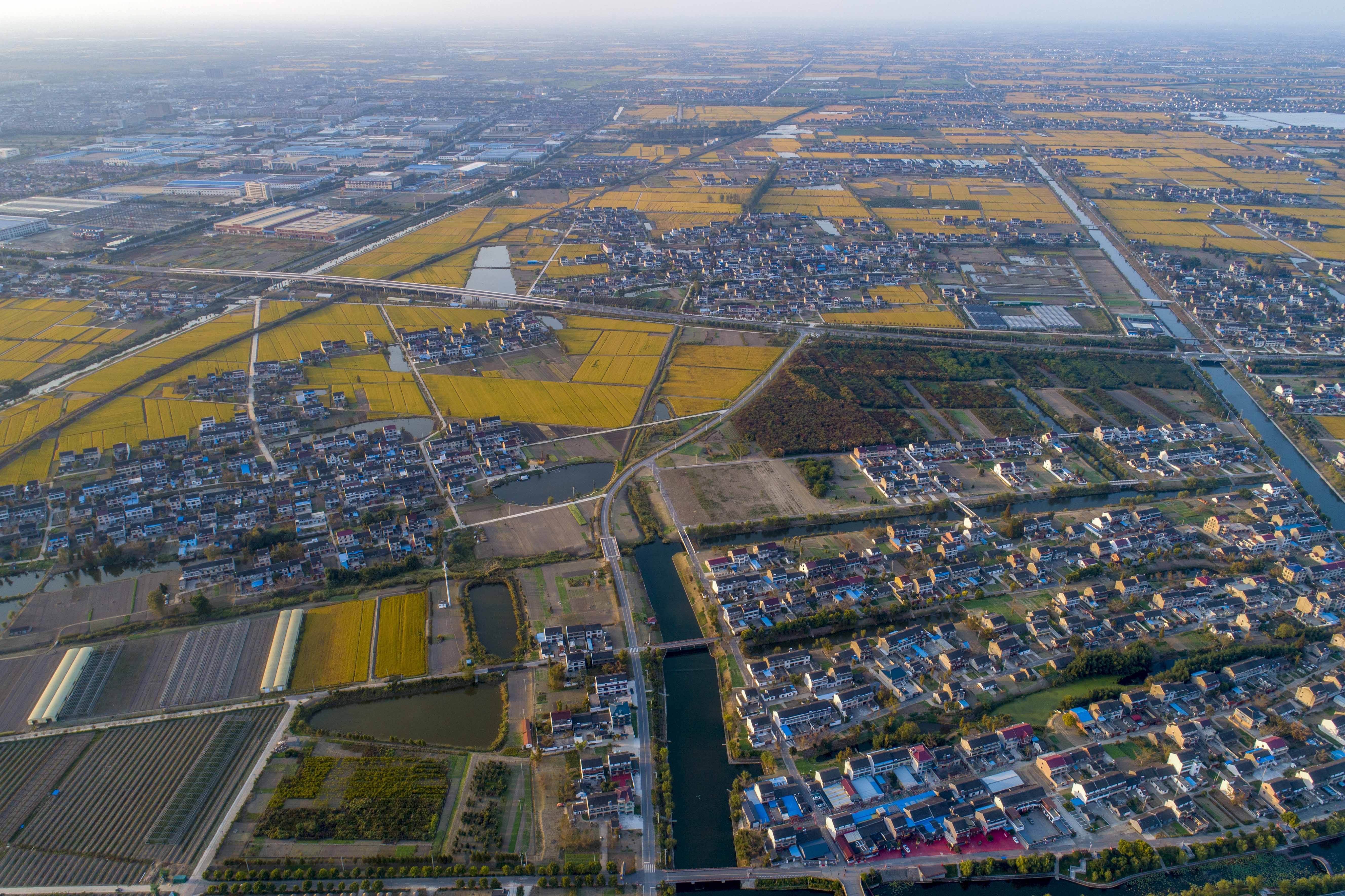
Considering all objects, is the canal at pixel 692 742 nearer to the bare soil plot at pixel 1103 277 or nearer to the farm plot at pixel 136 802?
the farm plot at pixel 136 802

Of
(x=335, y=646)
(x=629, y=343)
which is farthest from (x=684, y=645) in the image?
(x=629, y=343)

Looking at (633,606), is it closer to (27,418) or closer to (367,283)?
(27,418)

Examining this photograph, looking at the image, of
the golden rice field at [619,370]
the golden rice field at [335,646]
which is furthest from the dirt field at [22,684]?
the golden rice field at [619,370]

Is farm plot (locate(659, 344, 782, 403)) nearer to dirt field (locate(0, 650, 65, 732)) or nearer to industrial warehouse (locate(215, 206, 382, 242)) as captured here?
dirt field (locate(0, 650, 65, 732))

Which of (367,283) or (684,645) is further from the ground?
(367,283)

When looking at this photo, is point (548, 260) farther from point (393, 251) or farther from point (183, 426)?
point (183, 426)
